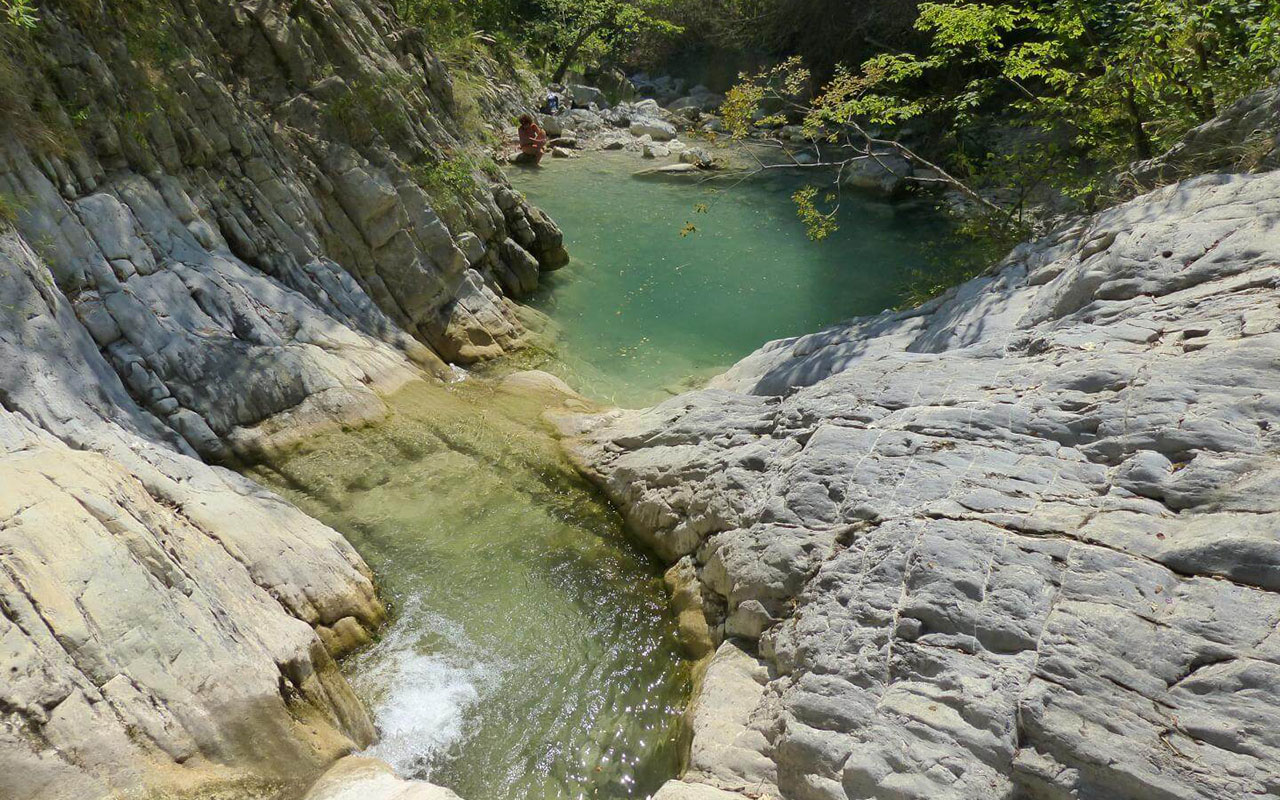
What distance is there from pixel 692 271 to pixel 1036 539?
12.4 m

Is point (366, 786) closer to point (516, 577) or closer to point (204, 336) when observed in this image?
point (516, 577)

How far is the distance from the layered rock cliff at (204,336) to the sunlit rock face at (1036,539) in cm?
321

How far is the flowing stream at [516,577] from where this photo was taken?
5.95 meters

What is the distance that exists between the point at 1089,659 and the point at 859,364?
4.61m

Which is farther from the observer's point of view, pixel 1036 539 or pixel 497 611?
pixel 497 611

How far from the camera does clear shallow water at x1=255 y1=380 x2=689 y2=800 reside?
19.4 ft

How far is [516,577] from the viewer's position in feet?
25.1

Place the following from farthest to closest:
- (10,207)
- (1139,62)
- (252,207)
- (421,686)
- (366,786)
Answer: (252,207), (1139,62), (10,207), (421,686), (366,786)

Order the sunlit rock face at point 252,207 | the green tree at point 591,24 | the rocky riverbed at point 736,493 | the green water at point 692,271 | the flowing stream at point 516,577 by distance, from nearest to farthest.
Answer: the rocky riverbed at point 736,493, the flowing stream at point 516,577, the sunlit rock face at point 252,207, the green water at point 692,271, the green tree at point 591,24

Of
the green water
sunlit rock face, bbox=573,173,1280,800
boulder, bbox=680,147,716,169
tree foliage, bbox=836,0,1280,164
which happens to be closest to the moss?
sunlit rock face, bbox=573,173,1280,800

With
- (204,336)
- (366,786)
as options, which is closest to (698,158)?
(204,336)

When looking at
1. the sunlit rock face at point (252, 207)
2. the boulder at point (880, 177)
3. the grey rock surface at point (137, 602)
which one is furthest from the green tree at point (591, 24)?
the grey rock surface at point (137, 602)

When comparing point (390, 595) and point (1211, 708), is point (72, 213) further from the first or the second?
point (1211, 708)

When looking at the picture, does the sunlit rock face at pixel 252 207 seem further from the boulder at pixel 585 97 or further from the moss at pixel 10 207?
the boulder at pixel 585 97
